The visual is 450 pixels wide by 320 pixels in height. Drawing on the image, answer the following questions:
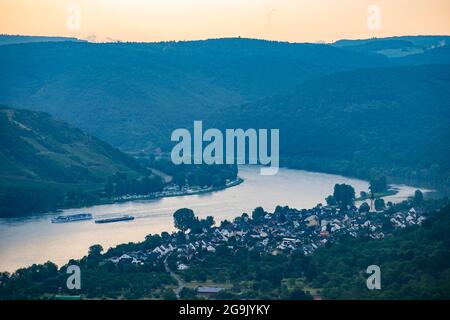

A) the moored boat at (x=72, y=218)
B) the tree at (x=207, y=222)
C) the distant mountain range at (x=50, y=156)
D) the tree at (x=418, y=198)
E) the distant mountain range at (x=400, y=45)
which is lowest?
the moored boat at (x=72, y=218)

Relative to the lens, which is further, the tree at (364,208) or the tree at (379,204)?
the tree at (379,204)

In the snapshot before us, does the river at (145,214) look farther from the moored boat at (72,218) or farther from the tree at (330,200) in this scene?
the tree at (330,200)

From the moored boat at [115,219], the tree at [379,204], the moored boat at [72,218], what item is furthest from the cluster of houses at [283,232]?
the moored boat at [72,218]

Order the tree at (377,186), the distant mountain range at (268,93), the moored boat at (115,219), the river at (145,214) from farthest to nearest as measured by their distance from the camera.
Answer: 1. the distant mountain range at (268,93)
2. the tree at (377,186)
3. the moored boat at (115,219)
4. the river at (145,214)

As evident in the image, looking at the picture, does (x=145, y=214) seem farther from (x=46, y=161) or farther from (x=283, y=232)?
(x=46, y=161)

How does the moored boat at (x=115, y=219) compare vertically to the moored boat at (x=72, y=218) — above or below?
above

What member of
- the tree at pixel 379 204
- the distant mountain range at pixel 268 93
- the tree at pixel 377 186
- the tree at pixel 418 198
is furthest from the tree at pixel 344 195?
the distant mountain range at pixel 268 93

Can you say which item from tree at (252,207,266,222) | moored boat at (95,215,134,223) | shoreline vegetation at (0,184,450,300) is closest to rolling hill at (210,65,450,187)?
tree at (252,207,266,222)

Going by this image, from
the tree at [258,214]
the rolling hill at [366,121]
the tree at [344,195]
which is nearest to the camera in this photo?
the tree at [258,214]

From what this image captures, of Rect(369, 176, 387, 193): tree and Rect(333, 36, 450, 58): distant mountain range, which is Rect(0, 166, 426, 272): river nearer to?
Rect(369, 176, 387, 193): tree
